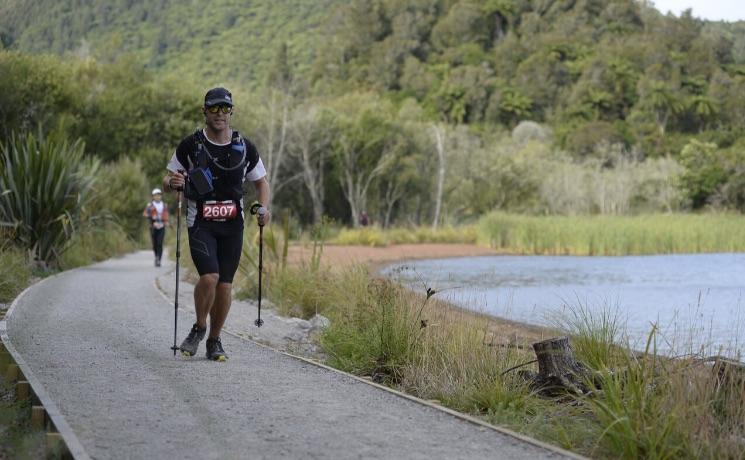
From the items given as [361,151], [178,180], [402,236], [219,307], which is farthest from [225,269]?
[361,151]

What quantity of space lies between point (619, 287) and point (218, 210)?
56.3 ft

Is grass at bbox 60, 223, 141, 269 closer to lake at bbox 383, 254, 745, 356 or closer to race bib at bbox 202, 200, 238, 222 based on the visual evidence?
lake at bbox 383, 254, 745, 356

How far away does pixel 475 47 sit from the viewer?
13100 cm

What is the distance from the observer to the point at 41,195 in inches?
781

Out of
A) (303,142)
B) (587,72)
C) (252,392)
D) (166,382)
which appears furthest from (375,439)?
(587,72)

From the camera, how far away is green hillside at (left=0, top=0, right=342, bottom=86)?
209 ft

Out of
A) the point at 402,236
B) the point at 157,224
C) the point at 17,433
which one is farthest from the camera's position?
the point at 402,236

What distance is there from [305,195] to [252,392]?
47758 mm

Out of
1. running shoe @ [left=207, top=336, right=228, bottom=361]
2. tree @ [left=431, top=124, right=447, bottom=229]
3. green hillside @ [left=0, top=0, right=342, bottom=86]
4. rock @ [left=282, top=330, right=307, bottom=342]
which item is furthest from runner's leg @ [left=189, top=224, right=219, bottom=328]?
tree @ [left=431, top=124, right=447, bottom=229]

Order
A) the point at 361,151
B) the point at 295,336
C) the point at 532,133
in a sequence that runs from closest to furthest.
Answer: the point at 295,336
the point at 361,151
the point at 532,133

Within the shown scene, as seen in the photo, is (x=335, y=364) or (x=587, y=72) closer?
(x=335, y=364)

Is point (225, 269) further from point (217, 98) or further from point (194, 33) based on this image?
point (194, 33)

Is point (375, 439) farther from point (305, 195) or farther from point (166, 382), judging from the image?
point (305, 195)

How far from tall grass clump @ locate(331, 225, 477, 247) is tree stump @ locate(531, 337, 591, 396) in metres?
36.7
